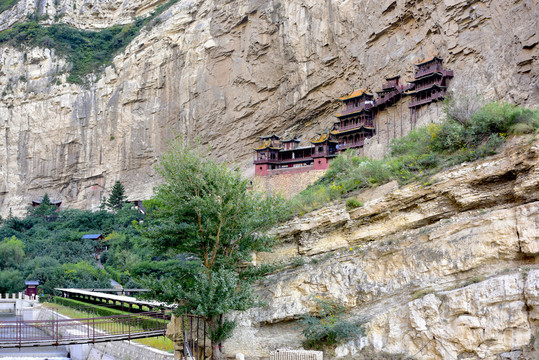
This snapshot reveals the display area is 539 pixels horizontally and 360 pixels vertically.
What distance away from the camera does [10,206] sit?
181 feet

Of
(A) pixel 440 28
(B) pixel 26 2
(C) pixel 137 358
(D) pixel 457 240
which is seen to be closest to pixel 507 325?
(D) pixel 457 240

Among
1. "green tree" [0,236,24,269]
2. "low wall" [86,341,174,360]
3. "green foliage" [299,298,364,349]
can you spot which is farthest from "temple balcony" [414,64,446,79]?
"green tree" [0,236,24,269]

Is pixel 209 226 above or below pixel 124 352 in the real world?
above

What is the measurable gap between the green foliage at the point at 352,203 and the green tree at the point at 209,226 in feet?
5.59

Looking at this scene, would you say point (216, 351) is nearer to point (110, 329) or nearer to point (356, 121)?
point (110, 329)

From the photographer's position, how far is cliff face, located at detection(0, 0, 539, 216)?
29516mm

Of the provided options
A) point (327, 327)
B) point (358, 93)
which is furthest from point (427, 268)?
Result: point (358, 93)

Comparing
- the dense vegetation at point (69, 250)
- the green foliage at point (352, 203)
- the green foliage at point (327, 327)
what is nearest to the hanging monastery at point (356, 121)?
the dense vegetation at point (69, 250)

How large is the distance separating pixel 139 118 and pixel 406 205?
4159cm

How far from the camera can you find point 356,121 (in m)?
34.3

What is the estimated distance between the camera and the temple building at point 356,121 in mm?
33231

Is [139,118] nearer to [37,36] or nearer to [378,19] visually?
[37,36]

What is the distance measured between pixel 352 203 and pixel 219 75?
1333 inches

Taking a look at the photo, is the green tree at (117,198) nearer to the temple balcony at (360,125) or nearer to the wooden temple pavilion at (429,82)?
the temple balcony at (360,125)
